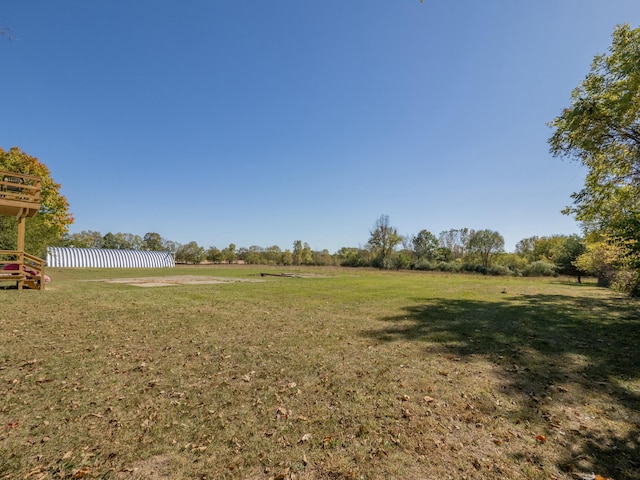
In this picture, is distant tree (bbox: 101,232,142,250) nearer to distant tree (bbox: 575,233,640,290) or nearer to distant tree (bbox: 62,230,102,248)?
distant tree (bbox: 62,230,102,248)

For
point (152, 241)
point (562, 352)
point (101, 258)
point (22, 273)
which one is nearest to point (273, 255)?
point (101, 258)

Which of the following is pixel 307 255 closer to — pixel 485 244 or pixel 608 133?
pixel 485 244

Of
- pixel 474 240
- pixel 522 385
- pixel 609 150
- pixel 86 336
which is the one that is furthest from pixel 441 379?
pixel 474 240

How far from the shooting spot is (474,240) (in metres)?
67.7

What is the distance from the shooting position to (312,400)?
4.09m

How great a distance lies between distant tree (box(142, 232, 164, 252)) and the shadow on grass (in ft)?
330

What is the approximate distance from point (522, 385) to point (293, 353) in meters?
Result: 4.10

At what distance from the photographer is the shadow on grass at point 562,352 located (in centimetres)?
323

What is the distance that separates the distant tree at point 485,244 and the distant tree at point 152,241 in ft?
300

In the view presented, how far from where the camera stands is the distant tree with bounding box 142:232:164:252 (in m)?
94.3

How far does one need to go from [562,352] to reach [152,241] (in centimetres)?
10949

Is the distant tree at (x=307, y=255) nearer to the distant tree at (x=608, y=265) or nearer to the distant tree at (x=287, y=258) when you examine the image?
the distant tree at (x=287, y=258)

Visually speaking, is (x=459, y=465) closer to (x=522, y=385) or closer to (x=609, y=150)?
(x=522, y=385)

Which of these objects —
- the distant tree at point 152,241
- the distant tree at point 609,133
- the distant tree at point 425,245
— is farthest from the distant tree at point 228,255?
the distant tree at point 609,133
